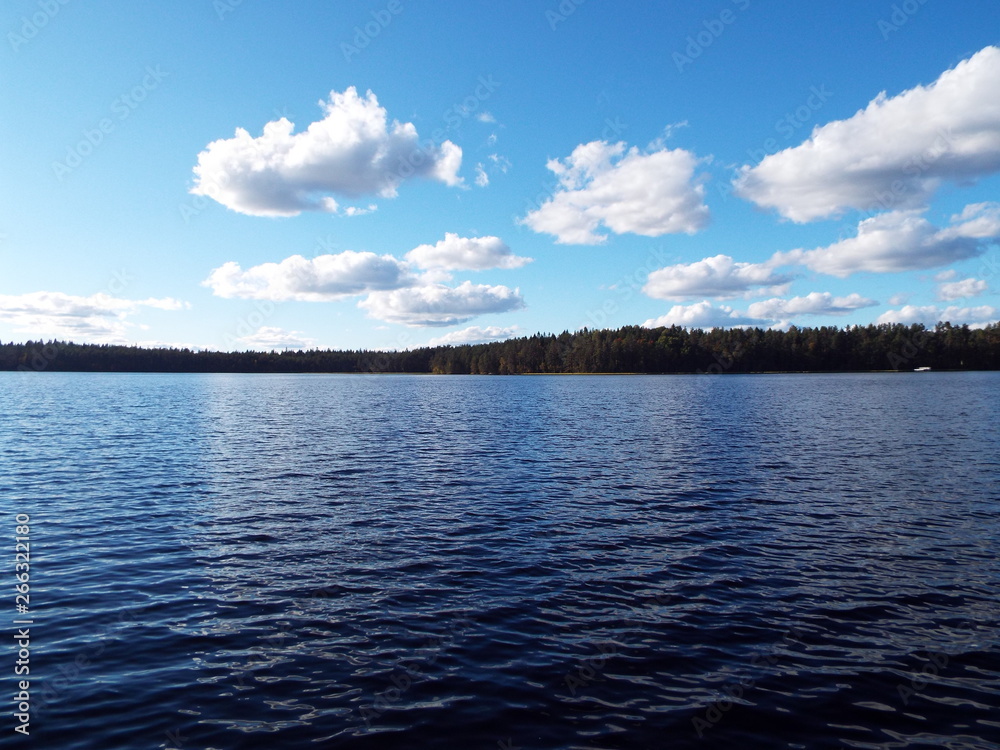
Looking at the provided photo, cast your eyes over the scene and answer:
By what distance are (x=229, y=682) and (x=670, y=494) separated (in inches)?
973

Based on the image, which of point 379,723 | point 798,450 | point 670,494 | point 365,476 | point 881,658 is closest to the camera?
point 379,723

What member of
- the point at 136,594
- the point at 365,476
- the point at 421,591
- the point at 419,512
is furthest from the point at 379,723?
the point at 365,476

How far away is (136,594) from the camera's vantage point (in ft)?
58.6

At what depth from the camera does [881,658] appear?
14102mm

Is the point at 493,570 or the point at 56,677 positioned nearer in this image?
the point at 56,677

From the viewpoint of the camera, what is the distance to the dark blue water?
11758 millimetres

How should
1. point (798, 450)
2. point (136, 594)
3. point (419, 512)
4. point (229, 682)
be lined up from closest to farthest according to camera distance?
point (229, 682) → point (136, 594) → point (419, 512) → point (798, 450)

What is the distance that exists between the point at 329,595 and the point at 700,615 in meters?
11.0

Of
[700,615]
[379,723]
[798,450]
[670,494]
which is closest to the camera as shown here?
[379,723]

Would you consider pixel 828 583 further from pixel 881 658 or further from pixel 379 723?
pixel 379 723

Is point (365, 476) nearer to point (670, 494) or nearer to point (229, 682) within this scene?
point (670, 494)

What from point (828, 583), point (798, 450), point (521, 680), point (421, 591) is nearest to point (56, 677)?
point (421, 591)

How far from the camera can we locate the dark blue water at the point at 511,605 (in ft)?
38.6

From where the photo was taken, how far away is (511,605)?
1714 cm
